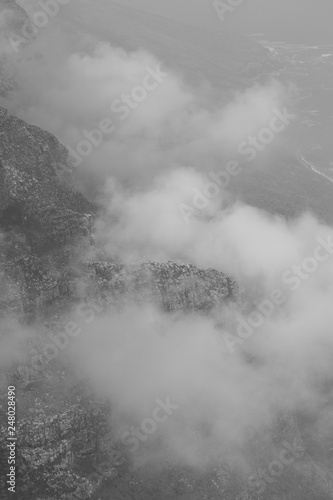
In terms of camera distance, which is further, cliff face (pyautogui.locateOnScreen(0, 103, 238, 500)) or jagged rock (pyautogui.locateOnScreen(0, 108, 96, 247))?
jagged rock (pyautogui.locateOnScreen(0, 108, 96, 247))

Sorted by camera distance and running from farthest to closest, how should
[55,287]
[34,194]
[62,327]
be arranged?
[34,194], [55,287], [62,327]

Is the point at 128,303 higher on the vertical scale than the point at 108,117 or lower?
lower

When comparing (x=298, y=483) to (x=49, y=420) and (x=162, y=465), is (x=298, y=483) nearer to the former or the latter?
(x=162, y=465)

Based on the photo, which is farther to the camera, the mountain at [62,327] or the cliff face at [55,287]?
the mountain at [62,327]

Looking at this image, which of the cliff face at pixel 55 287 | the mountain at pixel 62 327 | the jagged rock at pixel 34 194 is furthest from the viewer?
the jagged rock at pixel 34 194

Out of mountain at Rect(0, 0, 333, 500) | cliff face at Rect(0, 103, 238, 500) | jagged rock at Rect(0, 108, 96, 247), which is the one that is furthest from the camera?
jagged rock at Rect(0, 108, 96, 247)

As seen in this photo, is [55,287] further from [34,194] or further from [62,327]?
[34,194]

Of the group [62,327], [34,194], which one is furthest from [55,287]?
[34,194]

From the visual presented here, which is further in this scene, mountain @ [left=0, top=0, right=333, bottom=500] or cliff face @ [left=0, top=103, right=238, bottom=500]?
mountain @ [left=0, top=0, right=333, bottom=500]

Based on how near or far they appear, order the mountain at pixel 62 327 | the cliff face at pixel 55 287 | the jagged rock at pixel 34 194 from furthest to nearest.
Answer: the jagged rock at pixel 34 194, the mountain at pixel 62 327, the cliff face at pixel 55 287

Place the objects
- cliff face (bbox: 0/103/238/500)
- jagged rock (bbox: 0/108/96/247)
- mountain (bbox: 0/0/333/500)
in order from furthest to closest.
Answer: jagged rock (bbox: 0/108/96/247)
mountain (bbox: 0/0/333/500)
cliff face (bbox: 0/103/238/500)

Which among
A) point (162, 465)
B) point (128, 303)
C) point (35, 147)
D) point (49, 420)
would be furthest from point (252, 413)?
point (35, 147)
